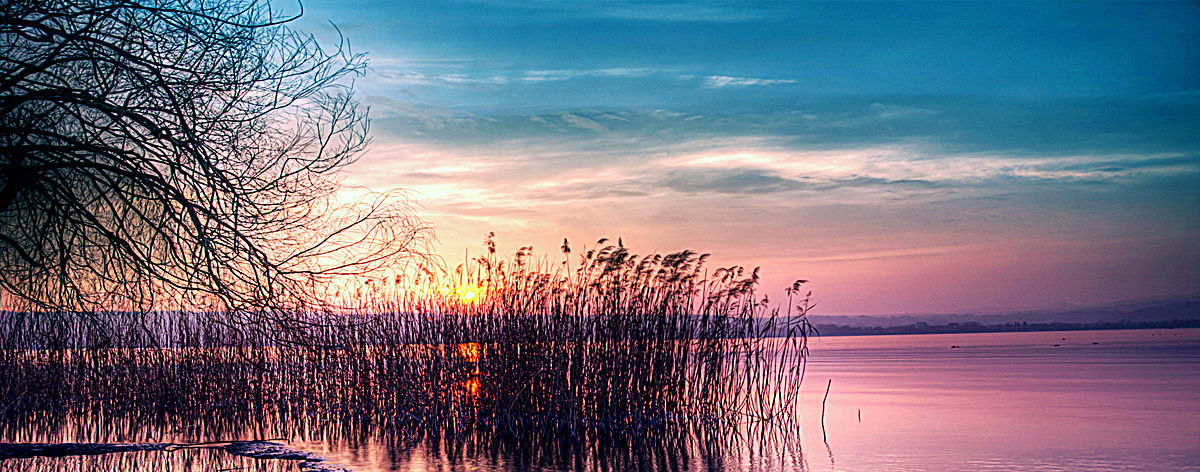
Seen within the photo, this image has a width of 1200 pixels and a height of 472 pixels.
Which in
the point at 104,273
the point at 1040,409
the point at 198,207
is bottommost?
the point at 1040,409

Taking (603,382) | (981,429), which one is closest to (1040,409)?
(981,429)

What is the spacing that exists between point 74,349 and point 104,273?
20.5 feet

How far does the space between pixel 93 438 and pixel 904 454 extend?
984cm

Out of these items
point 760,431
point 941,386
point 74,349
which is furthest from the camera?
point 941,386

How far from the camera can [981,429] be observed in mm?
12266

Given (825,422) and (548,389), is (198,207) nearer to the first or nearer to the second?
(548,389)

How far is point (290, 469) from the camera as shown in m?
8.77

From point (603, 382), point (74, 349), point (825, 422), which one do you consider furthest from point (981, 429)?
point (74, 349)

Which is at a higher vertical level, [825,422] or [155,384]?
[155,384]

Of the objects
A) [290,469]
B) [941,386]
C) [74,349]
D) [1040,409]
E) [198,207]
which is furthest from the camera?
[941,386]

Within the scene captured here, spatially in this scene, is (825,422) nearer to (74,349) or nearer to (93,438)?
(93,438)

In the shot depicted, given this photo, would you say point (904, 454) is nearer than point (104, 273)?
No

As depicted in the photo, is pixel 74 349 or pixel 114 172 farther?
pixel 74 349

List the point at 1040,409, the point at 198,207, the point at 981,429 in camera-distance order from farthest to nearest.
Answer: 1. the point at 1040,409
2. the point at 981,429
3. the point at 198,207
